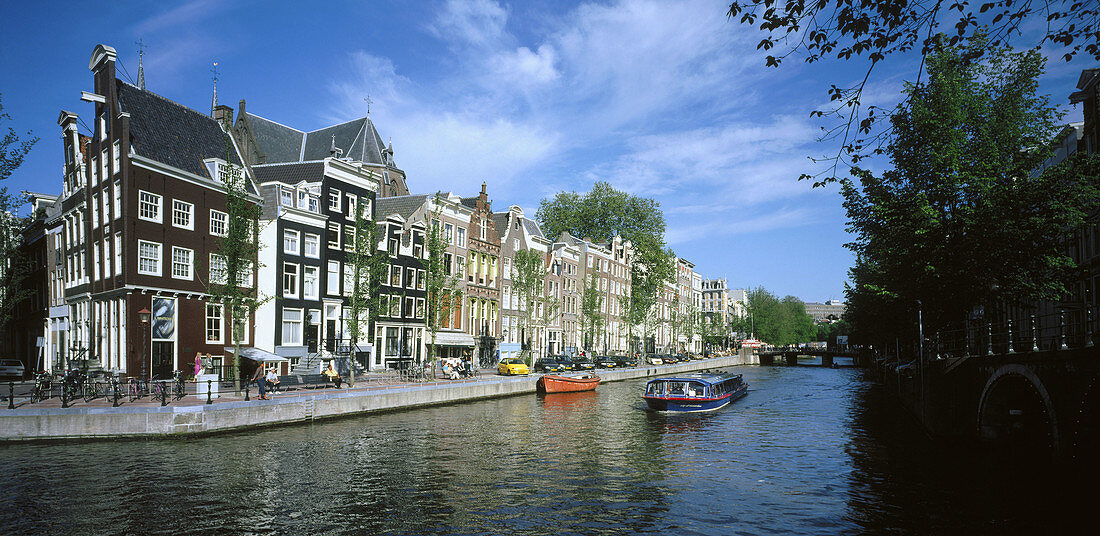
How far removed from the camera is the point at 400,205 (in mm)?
70250

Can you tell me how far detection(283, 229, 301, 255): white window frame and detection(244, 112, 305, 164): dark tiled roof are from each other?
21.1m

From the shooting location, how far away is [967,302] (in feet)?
109

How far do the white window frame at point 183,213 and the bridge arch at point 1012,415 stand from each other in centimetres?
4524

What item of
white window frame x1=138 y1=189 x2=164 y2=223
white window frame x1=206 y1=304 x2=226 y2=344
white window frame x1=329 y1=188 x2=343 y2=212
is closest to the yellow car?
white window frame x1=329 y1=188 x2=343 y2=212

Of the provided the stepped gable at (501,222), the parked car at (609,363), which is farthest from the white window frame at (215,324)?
the parked car at (609,363)

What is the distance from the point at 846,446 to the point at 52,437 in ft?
105

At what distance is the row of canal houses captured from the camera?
143ft

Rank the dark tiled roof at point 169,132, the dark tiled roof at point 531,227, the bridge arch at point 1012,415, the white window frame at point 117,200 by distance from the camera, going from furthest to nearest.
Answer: the dark tiled roof at point 531,227, the dark tiled roof at point 169,132, the white window frame at point 117,200, the bridge arch at point 1012,415

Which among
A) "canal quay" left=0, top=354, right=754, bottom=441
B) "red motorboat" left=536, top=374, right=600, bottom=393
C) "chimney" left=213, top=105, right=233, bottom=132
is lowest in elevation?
"red motorboat" left=536, top=374, right=600, bottom=393

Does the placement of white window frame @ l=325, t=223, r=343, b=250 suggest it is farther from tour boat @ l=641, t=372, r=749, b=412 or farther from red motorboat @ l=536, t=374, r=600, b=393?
tour boat @ l=641, t=372, r=749, b=412

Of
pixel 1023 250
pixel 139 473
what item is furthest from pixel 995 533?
pixel 139 473

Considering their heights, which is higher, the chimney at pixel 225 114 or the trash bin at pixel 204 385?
the chimney at pixel 225 114

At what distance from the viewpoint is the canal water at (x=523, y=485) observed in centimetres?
1736

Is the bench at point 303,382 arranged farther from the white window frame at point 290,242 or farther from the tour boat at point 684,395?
the tour boat at point 684,395
